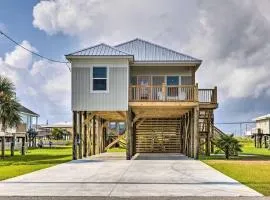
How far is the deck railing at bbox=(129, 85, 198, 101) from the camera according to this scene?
26547 mm

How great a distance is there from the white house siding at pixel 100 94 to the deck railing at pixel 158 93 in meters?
0.59

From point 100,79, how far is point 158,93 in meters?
3.43

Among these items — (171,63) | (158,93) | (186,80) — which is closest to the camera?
(158,93)

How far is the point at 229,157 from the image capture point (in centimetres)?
2881

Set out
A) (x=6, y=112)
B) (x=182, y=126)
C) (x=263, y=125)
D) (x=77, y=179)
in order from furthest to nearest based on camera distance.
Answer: (x=263, y=125) < (x=182, y=126) < (x=6, y=112) < (x=77, y=179)

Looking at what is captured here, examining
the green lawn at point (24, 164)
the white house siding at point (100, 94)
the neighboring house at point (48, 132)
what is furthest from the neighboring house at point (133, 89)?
the neighboring house at point (48, 132)

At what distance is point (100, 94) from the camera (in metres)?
26.8

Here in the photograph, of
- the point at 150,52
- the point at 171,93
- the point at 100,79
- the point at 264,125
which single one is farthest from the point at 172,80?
the point at 264,125

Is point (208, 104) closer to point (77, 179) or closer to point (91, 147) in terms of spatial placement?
point (91, 147)

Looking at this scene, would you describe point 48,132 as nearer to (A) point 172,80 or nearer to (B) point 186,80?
(A) point 172,80

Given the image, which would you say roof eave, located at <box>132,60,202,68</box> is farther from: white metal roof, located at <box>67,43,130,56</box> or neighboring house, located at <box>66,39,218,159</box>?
white metal roof, located at <box>67,43,130,56</box>

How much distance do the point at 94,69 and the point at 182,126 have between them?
11031 mm

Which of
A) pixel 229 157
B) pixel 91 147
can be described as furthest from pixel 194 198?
pixel 91 147

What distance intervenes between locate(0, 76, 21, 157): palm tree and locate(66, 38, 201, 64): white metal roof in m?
7.81
